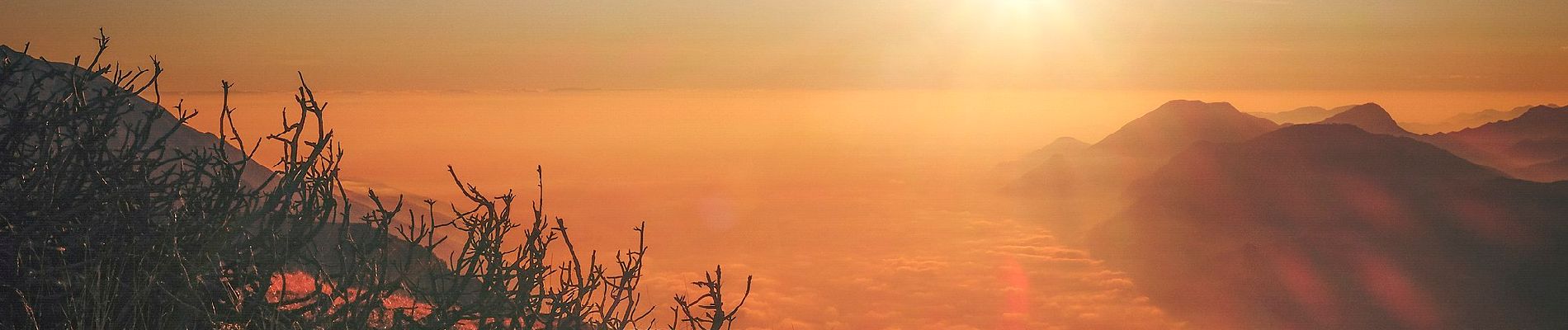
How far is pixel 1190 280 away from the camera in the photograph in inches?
6481

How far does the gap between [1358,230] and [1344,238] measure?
343 centimetres

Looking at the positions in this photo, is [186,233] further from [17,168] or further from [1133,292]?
[1133,292]

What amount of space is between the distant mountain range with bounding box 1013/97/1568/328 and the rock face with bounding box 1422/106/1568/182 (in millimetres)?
335

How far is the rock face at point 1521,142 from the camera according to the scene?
177 m

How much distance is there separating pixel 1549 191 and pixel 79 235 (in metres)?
Answer: 169

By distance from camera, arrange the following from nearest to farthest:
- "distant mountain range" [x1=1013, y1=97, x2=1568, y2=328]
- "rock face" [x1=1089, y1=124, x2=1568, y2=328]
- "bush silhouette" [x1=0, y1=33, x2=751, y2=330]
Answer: "bush silhouette" [x1=0, y1=33, x2=751, y2=330] < "rock face" [x1=1089, y1=124, x2=1568, y2=328] < "distant mountain range" [x1=1013, y1=97, x2=1568, y2=328]

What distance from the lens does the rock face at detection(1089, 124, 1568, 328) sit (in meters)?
134

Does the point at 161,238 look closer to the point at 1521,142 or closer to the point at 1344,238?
the point at 1344,238

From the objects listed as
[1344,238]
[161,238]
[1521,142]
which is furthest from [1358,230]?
[161,238]

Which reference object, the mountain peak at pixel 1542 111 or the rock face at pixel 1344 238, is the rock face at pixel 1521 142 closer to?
the mountain peak at pixel 1542 111

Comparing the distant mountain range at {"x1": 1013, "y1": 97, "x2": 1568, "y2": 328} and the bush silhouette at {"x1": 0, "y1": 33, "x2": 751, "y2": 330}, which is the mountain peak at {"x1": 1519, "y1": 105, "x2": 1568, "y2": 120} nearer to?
the distant mountain range at {"x1": 1013, "y1": 97, "x2": 1568, "y2": 328}

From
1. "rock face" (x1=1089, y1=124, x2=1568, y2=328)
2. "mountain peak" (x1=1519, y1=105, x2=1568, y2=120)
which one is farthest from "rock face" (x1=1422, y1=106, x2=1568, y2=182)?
"rock face" (x1=1089, y1=124, x2=1568, y2=328)

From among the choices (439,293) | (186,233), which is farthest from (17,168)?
(439,293)

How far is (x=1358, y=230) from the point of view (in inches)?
6201
